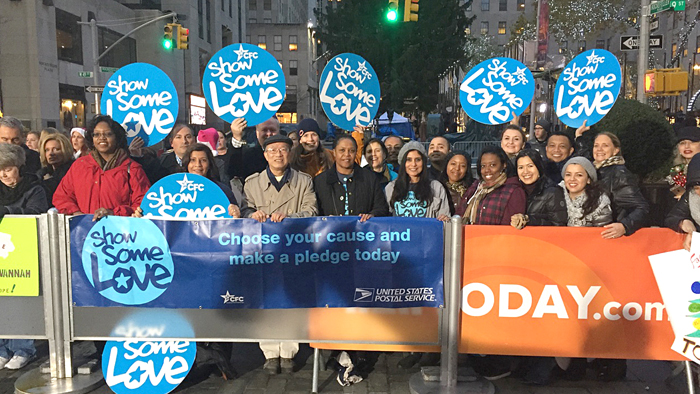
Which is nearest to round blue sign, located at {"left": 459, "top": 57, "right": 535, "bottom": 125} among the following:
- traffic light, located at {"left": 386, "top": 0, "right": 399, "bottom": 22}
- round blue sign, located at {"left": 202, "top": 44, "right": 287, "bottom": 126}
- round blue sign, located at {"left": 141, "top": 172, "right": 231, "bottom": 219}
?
round blue sign, located at {"left": 202, "top": 44, "right": 287, "bottom": 126}

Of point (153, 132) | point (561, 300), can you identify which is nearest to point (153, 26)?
point (153, 132)

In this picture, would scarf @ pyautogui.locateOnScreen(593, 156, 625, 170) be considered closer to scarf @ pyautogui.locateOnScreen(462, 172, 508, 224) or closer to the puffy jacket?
scarf @ pyautogui.locateOnScreen(462, 172, 508, 224)

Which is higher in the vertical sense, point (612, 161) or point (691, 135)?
point (691, 135)

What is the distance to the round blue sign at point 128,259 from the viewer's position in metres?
4.16

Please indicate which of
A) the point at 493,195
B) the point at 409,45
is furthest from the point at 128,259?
the point at 409,45

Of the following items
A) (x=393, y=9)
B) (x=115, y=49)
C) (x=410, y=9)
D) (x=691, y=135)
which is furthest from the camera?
(x=115, y=49)

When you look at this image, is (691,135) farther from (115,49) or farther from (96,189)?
(115,49)

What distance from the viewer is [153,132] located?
536 centimetres

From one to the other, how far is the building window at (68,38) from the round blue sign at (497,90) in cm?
2630

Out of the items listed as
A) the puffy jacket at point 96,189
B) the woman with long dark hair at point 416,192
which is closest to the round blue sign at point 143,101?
the puffy jacket at point 96,189

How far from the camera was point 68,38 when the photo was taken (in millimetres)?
28641

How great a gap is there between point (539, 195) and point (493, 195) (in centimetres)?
39

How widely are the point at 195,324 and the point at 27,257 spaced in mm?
1414

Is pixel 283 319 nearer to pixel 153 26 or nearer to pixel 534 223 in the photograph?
pixel 534 223
